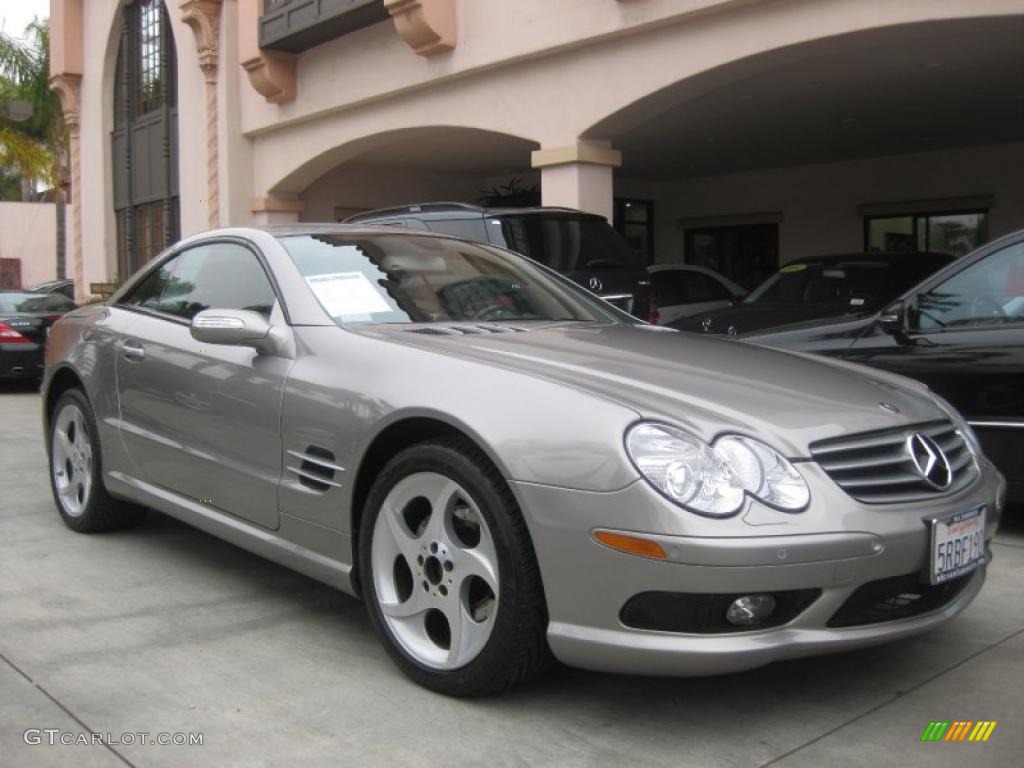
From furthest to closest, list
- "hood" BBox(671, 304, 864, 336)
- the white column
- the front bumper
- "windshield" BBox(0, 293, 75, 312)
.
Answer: "windshield" BBox(0, 293, 75, 312), the white column, "hood" BBox(671, 304, 864, 336), the front bumper

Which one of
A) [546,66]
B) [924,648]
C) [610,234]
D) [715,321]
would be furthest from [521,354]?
[546,66]

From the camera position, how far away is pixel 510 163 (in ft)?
61.7

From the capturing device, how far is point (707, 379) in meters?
3.29

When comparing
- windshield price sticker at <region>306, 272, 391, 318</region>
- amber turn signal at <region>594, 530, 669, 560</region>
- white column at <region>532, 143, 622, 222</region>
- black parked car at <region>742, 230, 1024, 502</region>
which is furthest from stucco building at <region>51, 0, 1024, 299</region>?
amber turn signal at <region>594, 530, 669, 560</region>

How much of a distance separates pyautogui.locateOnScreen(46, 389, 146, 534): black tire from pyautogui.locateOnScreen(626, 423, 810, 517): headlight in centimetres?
315

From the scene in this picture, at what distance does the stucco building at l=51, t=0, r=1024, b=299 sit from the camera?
A: 10156mm

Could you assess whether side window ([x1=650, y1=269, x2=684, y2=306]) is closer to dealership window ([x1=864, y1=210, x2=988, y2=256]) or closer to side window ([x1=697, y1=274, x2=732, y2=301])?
→ side window ([x1=697, y1=274, x2=732, y2=301])

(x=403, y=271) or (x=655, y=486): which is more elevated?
(x=403, y=271)

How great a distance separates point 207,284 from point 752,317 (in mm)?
5240

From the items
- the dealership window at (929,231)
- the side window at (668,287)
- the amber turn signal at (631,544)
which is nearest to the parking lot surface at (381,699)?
the amber turn signal at (631,544)

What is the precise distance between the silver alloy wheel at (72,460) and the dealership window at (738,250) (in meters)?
14.8

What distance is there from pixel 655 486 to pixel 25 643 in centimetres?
240

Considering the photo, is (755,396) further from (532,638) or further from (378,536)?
(378,536)

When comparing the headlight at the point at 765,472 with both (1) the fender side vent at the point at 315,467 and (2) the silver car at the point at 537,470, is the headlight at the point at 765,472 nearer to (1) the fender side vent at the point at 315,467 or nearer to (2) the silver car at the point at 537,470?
(2) the silver car at the point at 537,470
